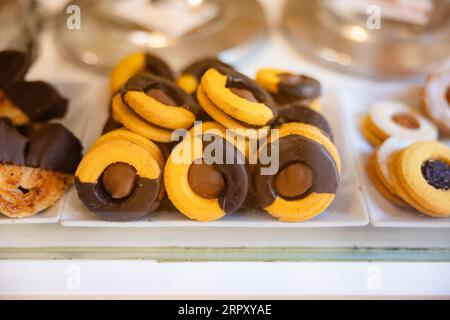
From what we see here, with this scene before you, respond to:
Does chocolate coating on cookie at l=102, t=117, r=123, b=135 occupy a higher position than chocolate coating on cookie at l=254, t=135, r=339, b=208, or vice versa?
chocolate coating on cookie at l=102, t=117, r=123, b=135

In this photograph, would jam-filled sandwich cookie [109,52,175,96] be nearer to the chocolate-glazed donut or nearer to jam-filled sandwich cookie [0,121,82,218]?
jam-filled sandwich cookie [0,121,82,218]

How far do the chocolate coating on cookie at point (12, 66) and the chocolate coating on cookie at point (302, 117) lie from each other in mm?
535

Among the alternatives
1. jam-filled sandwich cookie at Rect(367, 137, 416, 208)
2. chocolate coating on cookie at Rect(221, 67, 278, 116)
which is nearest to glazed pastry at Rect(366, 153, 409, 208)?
jam-filled sandwich cookie at Rect(367, 137, 416, 208)

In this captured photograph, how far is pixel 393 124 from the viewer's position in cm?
108

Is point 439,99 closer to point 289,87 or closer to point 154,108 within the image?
point 289,87

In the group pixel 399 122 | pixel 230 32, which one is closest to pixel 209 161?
pixel 399 122

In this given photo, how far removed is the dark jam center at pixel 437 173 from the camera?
0.90m

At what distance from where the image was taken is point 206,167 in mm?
856

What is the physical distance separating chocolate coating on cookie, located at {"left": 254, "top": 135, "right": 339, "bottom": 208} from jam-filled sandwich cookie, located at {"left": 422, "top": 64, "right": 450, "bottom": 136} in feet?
1.16

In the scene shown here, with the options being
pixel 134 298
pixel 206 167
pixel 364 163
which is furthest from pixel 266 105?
pixel 134 298

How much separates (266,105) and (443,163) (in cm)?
35

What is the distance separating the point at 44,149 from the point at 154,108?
0.21m

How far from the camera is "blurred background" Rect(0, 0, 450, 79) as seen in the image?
4.14 feet
